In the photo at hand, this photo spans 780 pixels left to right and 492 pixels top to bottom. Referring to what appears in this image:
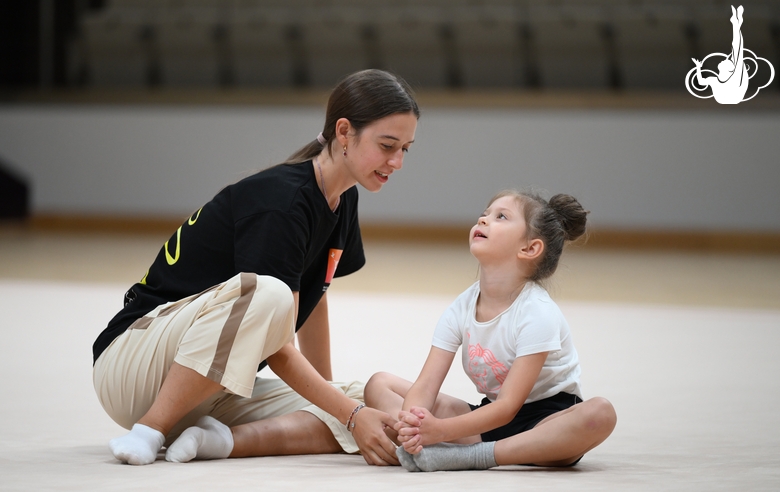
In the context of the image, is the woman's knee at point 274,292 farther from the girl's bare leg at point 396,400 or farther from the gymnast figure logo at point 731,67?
the gymnast figure logo at point 731,67

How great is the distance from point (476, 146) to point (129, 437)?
568 centimetres

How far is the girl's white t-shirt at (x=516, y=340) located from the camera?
56.6 inches

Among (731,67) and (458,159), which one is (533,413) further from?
(458,159)

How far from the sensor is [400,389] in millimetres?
1600

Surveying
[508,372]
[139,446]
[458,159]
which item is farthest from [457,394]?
[458,159]

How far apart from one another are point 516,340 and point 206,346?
50cm

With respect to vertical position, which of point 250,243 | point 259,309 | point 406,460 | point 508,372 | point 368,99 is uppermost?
point 368,99

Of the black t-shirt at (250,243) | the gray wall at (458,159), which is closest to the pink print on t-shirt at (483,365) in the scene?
the black t-shirt at (250,243)

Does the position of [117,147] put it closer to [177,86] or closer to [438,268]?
[177,86]

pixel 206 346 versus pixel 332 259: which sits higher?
pixel 332 259

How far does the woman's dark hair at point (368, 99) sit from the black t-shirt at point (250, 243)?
4.5 inches

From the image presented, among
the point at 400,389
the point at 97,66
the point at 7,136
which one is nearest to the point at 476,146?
the point at 97,66

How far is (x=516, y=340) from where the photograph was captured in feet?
4.77

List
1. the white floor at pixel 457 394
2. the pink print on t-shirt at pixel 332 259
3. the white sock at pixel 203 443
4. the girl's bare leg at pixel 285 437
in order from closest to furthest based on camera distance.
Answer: the white floor at pixel 457 394
the white sock at pixel 203 443
the girl's bare leg at pixel 285 437
the pink print on t-shirt at pixel 332 259
